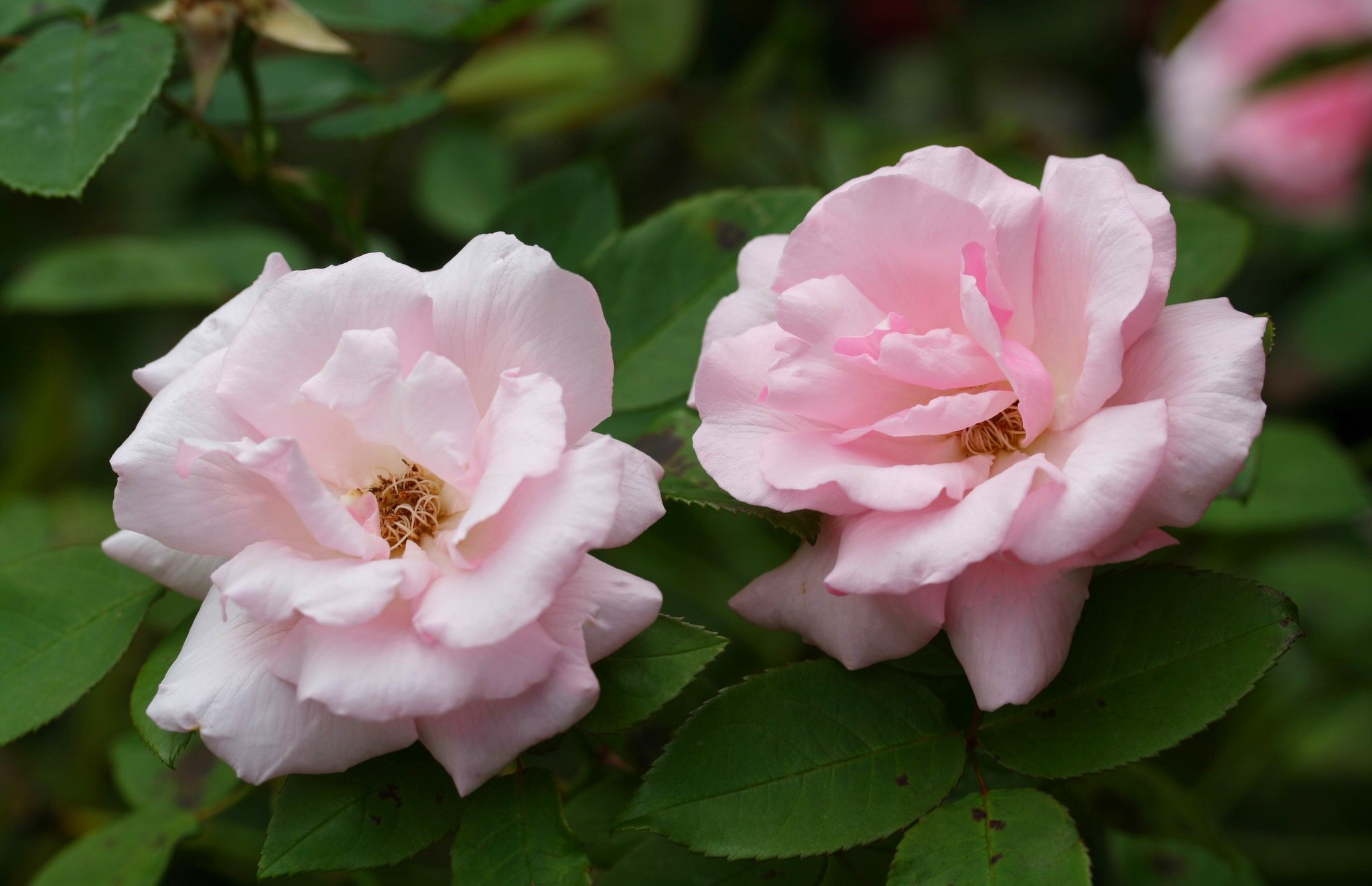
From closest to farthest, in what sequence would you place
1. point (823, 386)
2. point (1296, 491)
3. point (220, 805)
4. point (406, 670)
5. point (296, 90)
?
point (406, 670), point (823, 386), point (220, 805), point (296, 90), point (1296, 491)

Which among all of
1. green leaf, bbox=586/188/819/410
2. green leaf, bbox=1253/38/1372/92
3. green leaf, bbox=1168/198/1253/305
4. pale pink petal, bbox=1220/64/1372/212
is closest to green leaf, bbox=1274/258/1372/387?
pale pink petal, bbox=1220/64/1372/212

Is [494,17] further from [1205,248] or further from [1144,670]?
[1144,670]

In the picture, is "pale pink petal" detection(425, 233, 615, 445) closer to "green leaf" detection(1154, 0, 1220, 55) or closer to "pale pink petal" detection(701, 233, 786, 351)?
"pale pink petal" detection(701, 233, 786, 351)

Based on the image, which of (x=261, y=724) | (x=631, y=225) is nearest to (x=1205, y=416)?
(x=261, y=724)

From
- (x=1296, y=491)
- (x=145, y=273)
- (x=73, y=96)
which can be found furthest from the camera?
(x=145, y=273)

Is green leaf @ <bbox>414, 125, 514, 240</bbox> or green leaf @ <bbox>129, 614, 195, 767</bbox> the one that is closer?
green leaf @ <bbox>129, 614, 195, 767</bbox>

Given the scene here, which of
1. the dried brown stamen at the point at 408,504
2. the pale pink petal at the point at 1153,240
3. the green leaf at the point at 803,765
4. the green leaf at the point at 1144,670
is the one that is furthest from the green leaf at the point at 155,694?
the pale pink petal at the point at 1153,240
